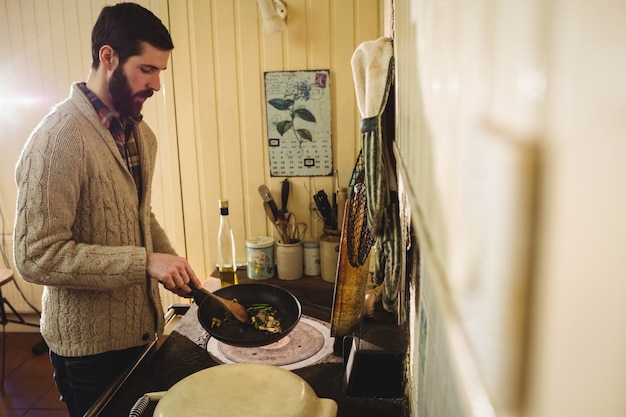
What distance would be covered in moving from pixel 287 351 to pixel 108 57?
972 millimetres

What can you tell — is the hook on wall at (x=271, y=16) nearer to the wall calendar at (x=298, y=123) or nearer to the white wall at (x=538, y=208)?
the wall calendar at (x=298, y=123)

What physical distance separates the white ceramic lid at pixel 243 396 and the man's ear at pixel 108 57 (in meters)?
0.96

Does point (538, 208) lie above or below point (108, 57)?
below

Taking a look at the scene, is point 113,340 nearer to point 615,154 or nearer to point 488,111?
point 488,111

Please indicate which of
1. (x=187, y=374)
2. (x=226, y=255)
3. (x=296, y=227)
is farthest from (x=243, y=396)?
(x=296, y=227)

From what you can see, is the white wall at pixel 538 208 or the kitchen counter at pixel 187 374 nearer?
the white wall at pixel 538 208

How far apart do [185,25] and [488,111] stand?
2353mm

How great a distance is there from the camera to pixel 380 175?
1.05 m

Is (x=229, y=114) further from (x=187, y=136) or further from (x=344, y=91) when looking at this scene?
(x=344, y=91)

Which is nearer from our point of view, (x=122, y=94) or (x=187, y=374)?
(x=187, y=374)

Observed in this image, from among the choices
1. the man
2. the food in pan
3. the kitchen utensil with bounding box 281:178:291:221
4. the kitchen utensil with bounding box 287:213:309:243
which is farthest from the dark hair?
the kitchen utensil with bounding box 287:213:309:243

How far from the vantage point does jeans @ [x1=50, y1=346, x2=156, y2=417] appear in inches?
60.4

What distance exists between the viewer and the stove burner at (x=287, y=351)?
1.40 meters

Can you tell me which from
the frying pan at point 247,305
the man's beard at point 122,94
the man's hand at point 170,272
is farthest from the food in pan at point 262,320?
the man's beard at point 122,94
